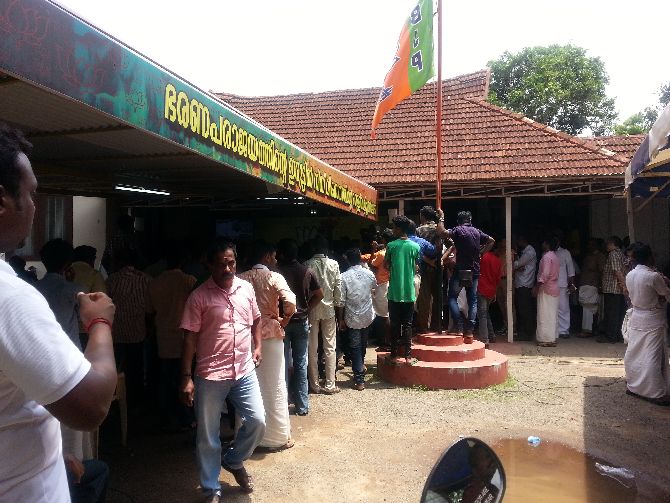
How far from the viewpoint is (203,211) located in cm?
1344

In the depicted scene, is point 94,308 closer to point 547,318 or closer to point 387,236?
point 387,236

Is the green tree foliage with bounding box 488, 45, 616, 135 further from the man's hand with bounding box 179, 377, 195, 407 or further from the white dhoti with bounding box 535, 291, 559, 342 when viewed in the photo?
the man's hand with bounding box 179, 377, 195, 407

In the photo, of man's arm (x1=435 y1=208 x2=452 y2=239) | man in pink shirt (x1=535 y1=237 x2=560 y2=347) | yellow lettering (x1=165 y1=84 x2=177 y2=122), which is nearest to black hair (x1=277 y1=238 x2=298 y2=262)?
man's arm (x1=435 y1=208 x2=452 y2=239)

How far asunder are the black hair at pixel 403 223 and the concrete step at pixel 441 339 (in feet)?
5.15

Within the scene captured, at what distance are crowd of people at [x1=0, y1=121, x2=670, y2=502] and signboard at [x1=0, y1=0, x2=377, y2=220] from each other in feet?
2.32

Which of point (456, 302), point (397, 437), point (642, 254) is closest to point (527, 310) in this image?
point (456, 302)

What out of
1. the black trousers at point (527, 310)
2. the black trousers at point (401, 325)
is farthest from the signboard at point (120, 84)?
the black trousers at point (527, 310)

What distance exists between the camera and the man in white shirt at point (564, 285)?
10.4 m

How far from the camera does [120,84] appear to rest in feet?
8.38

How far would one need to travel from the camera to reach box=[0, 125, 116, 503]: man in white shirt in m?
1.21

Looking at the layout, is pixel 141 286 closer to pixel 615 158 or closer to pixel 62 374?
pixel 62 374

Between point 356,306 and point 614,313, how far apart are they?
18.9ft

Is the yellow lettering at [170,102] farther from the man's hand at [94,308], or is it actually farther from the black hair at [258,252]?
the black hair at [258,252]

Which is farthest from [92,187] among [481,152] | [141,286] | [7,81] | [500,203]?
[500,203]
